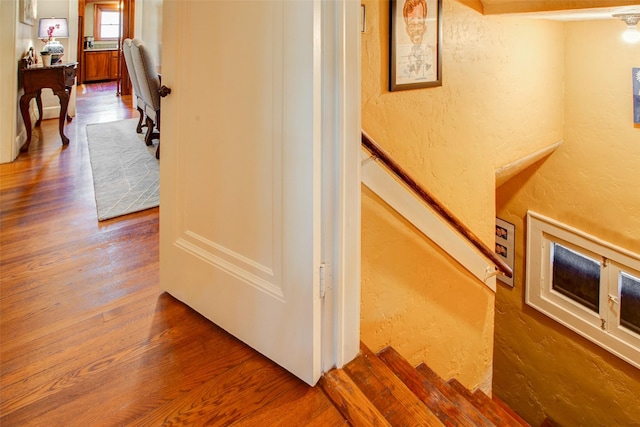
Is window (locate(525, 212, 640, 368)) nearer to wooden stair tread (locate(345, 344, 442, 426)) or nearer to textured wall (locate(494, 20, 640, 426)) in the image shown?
textured wall (locate(494, 20, 640, 426))

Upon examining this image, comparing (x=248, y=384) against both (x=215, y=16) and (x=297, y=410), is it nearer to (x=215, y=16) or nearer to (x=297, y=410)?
(x=297, y=410)

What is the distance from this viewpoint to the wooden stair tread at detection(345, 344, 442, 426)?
120 cm

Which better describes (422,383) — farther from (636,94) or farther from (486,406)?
(636,94)

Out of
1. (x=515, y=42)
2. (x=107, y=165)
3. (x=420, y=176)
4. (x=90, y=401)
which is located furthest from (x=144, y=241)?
(x=515, y=42)

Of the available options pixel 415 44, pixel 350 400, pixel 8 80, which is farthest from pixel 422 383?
pixel 8 80

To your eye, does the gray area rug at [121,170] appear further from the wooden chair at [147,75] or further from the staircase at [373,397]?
the staircase at [373,397]

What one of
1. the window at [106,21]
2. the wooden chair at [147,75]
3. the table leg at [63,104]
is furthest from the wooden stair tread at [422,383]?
the window at [106,21]

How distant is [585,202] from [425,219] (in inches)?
79.2

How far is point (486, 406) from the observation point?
2.21 m

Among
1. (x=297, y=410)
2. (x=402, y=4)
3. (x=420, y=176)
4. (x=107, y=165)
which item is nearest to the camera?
(x=297, y=410)

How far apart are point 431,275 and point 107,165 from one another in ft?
9.71

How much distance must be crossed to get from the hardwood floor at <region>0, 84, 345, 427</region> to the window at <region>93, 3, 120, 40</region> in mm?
8599

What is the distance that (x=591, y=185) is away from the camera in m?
3.10

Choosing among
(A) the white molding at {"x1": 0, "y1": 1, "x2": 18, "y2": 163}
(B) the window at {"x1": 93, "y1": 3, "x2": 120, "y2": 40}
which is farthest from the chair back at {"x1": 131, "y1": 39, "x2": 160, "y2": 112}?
(B) the window at {"x1": 93, "y1": 3, "x2": 120, "y2": 40}
